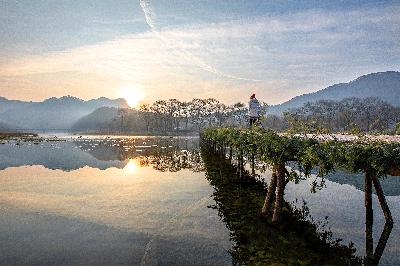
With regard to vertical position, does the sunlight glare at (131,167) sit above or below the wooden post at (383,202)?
below

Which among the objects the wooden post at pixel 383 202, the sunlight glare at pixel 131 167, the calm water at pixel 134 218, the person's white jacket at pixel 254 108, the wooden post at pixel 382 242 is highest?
Answer: the person's white jacket at pixel 254 108

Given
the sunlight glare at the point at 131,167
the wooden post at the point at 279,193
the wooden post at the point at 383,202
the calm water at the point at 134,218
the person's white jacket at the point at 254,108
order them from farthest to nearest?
the sunlight glare at the point at 131,167 → the person's white jacket at the point at 254,108 → the wooden post at the point at 279,193 → the wooden post at the point at 383,202 → the calm water at the point at 134,218

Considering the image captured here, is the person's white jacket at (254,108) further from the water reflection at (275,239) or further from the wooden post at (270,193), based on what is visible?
the wooden post at (270,193)

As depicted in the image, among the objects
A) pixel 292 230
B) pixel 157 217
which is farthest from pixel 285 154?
pixel 157 217

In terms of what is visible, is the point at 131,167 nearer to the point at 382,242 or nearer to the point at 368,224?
the point at 368,224

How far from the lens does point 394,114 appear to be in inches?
6083

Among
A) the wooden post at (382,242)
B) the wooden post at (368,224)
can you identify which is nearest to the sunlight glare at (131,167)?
the wooden post at (368,224)

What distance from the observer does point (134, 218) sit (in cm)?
1645

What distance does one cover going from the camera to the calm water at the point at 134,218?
1185cm

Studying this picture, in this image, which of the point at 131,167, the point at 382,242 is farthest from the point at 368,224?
the point at 131,167

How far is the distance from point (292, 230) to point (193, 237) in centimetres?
414

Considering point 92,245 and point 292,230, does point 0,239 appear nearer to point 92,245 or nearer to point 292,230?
point 92,245

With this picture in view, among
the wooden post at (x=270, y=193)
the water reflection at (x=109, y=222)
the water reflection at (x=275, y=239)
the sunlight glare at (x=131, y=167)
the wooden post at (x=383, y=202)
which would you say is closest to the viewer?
the water reflection at (x=275, y=239)

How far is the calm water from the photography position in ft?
38.9
